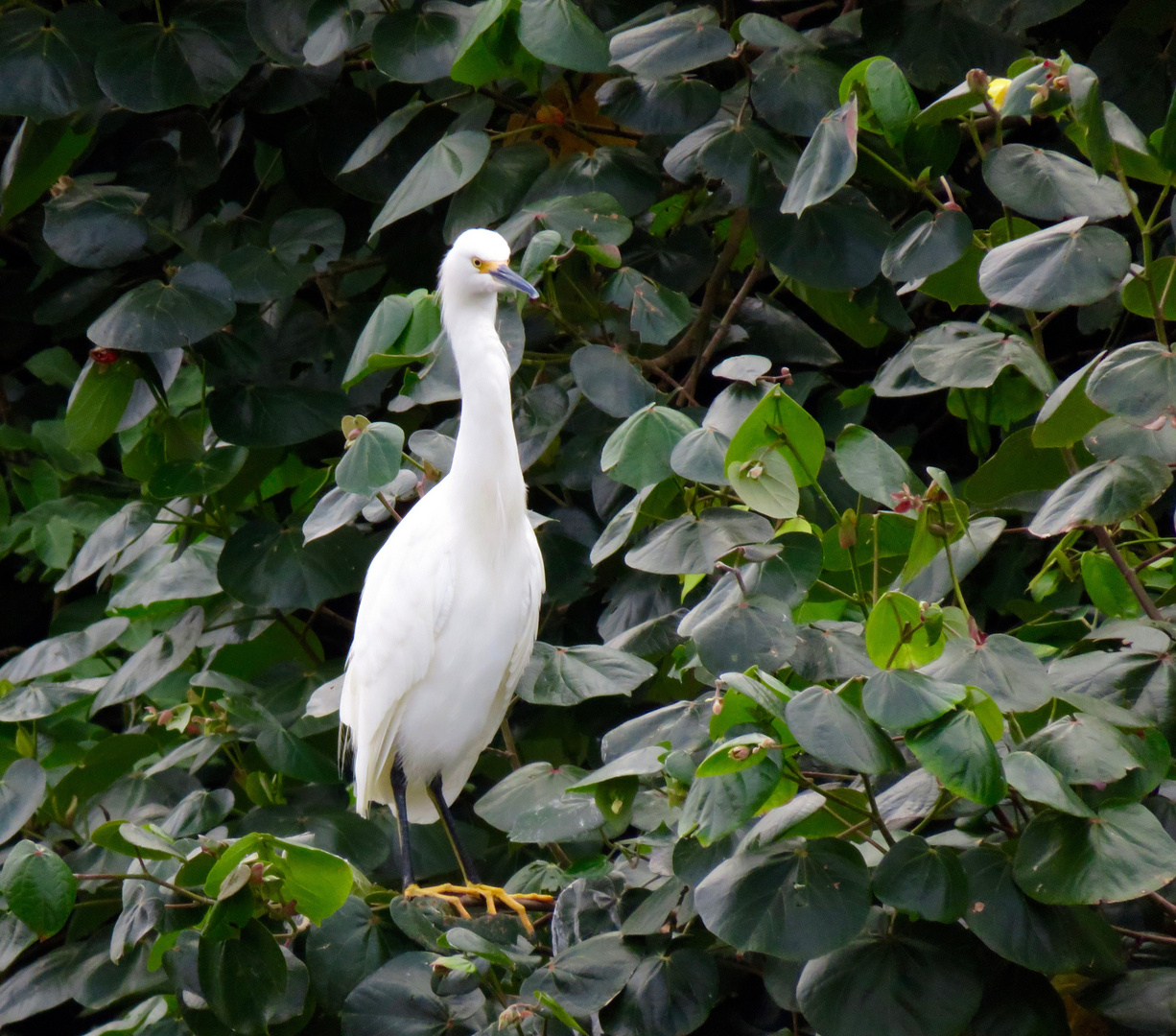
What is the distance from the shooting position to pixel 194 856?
1.48 metres

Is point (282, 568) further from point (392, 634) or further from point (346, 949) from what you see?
point (346, 949)

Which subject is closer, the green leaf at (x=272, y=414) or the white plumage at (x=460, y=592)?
the white plumage at (x=460, y=592)

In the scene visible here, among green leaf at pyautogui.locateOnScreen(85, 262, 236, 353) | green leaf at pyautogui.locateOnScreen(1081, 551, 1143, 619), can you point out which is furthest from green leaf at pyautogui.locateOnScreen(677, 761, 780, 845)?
green leaf at pyautogui.locateOnScreen(85, 262, 236, 353)

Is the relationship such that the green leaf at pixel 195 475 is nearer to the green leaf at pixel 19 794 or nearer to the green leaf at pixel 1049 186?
the green leaf at pixel 19 794

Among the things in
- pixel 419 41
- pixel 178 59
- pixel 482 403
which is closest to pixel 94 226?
pixel 178 59

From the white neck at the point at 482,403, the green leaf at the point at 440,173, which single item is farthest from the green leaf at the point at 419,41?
the white neck at the point at 482,403

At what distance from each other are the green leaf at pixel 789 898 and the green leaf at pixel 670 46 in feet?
3.92

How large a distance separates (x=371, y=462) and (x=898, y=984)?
2.86ft

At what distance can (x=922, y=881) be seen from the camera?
120 centimetres

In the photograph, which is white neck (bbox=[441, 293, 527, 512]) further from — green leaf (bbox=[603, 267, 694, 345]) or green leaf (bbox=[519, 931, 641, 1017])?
green leaf (bbox=[519, 931, 641, 1017])

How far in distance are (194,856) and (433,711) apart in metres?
0.62

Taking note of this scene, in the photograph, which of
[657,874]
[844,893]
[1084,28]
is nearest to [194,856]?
[657,874]

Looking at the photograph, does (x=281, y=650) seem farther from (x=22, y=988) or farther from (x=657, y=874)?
(x=657, y=874)

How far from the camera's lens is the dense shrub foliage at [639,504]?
1.25 metres
